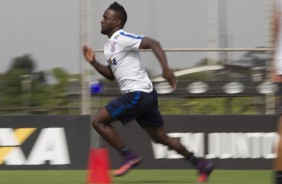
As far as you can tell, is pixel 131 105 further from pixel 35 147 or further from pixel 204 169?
pixel 35 147

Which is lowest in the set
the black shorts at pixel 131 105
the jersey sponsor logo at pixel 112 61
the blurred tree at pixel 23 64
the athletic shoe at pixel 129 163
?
the athletic shoe at pixel 129 163

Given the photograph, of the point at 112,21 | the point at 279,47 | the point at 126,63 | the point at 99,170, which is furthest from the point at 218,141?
the point at 279,47

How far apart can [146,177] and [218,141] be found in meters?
1.66

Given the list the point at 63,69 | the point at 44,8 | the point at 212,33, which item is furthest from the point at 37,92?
the point at 212,33

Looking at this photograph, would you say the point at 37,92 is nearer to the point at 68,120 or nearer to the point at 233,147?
the point at 68,120

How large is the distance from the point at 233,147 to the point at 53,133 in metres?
2.30

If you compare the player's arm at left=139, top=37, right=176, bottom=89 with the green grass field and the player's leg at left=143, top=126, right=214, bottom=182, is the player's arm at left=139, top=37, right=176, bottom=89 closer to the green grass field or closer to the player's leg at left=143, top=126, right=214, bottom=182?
the player's leg at left=143, top=126, right=214, bottom=182

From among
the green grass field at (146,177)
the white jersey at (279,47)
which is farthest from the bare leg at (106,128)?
the white jersey at (279,47)

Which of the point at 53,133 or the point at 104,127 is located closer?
the point at 104,127

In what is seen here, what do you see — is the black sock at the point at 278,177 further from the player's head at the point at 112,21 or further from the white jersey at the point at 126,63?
the player's head at the point at 112,21

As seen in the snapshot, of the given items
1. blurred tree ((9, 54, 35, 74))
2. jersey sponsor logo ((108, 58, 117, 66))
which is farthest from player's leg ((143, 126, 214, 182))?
blurred tree ((9, 54, 35, 74))

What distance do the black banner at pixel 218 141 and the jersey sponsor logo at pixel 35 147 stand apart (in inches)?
27.3

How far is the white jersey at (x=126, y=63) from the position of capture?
25.8 ft

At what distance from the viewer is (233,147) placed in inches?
405
